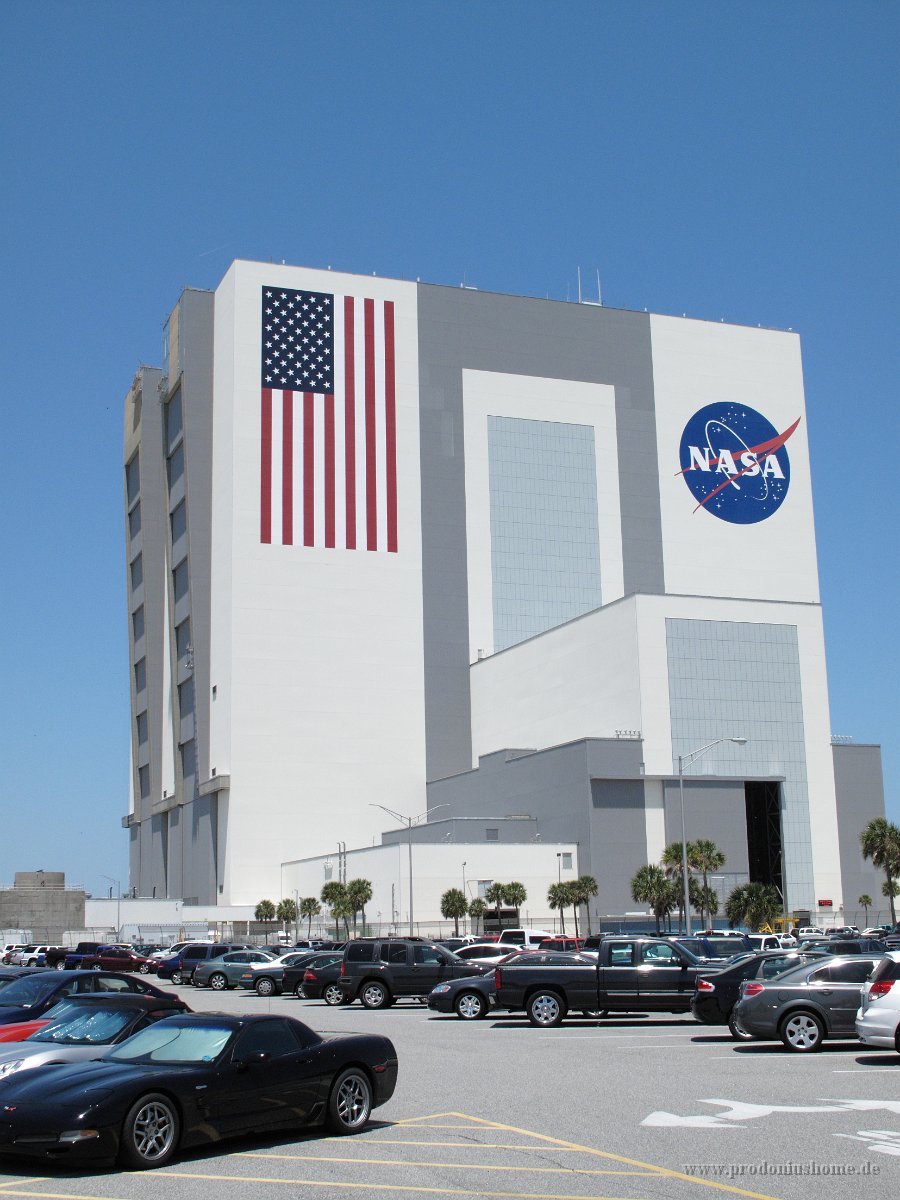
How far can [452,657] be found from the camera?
100 meters

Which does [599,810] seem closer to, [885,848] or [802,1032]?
[885,848]

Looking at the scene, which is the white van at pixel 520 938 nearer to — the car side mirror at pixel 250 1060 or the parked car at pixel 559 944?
the parked car at pixel 559 944

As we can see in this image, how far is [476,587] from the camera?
102 m

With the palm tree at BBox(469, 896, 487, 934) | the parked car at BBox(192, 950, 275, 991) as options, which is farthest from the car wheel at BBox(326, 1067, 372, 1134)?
the palm tree at BBox(469, 896, 487, 934)

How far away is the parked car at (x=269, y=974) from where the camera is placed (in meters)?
46.7

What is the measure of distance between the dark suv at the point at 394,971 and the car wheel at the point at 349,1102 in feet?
74.8

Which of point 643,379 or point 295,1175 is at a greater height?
point 643,379

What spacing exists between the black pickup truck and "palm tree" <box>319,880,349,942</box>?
53207 millimetres

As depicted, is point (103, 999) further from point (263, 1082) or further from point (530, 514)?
point (530, 514)

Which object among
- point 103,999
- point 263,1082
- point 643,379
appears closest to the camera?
point 263,1082

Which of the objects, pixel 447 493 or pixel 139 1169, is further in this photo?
pixel 447 493

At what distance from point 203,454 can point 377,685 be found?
21379mm

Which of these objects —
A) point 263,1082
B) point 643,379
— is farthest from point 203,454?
point 263,1082

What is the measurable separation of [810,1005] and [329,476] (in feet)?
250
